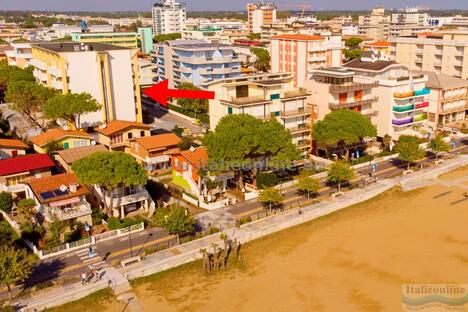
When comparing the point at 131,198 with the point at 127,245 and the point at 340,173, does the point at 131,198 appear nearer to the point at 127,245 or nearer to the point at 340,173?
the point at 127,245

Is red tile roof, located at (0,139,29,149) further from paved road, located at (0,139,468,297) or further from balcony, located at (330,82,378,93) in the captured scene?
balcony, located at (330,82,378,93)

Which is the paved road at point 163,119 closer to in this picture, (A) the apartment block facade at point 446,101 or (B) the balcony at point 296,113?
(B) the balcony at point 296,113

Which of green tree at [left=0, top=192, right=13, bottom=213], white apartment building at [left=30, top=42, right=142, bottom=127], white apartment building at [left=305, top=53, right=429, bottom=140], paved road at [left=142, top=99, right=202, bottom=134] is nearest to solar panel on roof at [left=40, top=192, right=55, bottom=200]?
green tree at [left=0, top=192, right=13, bottom=213]

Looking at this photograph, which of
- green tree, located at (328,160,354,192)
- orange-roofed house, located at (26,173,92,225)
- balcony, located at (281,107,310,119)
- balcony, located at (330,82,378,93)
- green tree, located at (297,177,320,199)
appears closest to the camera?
orange-roofed house, located at (26,173,92,225)

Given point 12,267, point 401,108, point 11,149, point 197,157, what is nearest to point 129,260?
point 12,267

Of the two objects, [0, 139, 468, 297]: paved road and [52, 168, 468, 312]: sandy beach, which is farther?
[0, 139, 468, 297]: paved road

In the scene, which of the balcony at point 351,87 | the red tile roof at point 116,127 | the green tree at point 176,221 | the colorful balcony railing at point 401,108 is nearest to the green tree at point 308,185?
the green tree at point 176,221

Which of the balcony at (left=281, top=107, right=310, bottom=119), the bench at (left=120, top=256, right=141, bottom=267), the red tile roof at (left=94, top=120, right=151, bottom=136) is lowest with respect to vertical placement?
the bench at (left=120, top=256, right=141, bottom=267)
